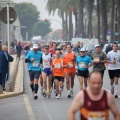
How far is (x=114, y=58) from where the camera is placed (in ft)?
62.3

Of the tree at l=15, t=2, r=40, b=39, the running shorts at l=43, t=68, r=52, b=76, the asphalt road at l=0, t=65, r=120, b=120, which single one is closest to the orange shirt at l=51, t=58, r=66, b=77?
the running shorts at l=43, t=68, r=52, b=76

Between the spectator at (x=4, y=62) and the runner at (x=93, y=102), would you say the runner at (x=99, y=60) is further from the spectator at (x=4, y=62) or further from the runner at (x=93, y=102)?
the runner at (x=93, y=102)

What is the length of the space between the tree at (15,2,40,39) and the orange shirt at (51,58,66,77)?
165240 millimetres

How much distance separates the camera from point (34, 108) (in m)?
16.3

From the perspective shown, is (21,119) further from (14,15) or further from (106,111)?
(14,15)

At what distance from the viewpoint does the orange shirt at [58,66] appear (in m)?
19.0

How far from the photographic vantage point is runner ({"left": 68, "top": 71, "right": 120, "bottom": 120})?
7020 millimetres

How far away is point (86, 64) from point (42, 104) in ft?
7.64

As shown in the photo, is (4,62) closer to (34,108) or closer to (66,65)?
(66,65)

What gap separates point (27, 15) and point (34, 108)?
559ft

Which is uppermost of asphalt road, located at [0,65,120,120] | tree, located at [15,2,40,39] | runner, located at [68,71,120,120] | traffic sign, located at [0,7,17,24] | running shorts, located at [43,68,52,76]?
tree, located at [15,2,40,39]

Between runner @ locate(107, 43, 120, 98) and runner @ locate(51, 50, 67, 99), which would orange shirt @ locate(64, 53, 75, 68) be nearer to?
runner @ locate(51, 50, 67, 99)

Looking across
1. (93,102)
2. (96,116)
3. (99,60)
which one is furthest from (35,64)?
(93,102)

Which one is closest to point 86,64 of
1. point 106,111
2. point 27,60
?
point 27,60
